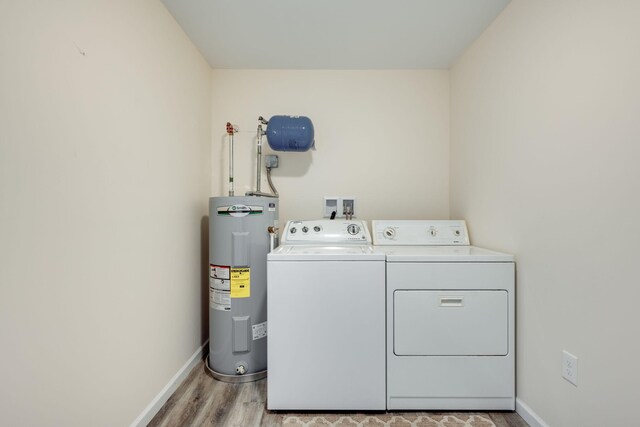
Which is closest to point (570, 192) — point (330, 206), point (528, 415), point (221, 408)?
point (528, 415)

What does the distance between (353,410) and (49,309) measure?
1400mm

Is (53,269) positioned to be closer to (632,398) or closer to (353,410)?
(353,410)

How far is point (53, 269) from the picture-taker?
0.90m

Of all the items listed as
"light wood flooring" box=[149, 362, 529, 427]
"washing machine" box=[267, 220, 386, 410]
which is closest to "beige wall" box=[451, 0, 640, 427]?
→ "light wood flooring" box=[149, 362, 529, 427]

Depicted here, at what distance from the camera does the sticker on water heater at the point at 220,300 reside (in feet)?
5.58

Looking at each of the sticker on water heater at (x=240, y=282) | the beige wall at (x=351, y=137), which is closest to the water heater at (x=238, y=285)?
the sticker on water heater at (x=240, y=282)

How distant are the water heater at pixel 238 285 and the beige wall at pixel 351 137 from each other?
564 millimetres

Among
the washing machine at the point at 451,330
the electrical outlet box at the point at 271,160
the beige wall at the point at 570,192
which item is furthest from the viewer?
the electrical outlet box at the point at 271,160

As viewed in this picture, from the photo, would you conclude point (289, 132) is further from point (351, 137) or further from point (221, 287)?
point (221, 287)

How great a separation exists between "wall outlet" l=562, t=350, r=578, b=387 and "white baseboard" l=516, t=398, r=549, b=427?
305 millimetres

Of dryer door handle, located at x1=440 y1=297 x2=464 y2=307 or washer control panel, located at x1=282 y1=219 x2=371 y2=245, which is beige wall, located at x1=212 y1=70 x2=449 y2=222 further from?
Answer: dryer door handle, located at x1=440 y1=297 x2=464 y2=307

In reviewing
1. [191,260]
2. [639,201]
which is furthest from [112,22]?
[639,201]

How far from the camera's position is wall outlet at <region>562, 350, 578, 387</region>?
3.66 ft

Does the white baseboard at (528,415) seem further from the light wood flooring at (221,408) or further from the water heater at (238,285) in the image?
the water heater at (238,285)
